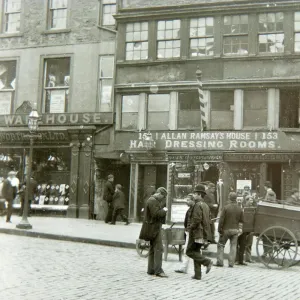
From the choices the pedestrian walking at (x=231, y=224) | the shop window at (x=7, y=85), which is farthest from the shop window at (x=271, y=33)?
the shop window at (x=7, y=85)

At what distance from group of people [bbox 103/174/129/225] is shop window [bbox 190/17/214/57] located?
6.15 m

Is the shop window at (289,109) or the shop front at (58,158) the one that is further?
the shop front at (58,158)

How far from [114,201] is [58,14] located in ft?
30.8

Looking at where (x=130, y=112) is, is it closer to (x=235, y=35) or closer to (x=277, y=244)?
(x=235, y=35)

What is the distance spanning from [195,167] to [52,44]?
343 inches

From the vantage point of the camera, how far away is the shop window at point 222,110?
781 inches

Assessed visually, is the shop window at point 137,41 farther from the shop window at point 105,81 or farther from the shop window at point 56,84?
the shop window at point 56,84

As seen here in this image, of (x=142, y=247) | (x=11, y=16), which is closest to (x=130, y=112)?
(x=11, y=16)

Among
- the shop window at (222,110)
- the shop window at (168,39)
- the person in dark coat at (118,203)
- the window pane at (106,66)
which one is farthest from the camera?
the window pane at (106,66)

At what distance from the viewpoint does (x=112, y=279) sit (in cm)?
853

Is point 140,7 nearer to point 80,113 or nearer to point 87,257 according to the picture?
point 80,113

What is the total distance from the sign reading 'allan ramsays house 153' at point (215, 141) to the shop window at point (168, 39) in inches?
131

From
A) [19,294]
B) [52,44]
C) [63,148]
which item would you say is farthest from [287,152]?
[19,294]

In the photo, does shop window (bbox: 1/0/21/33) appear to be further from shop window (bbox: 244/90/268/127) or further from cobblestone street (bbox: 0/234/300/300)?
cobblestone street (bbox: 0/234/300/300)
